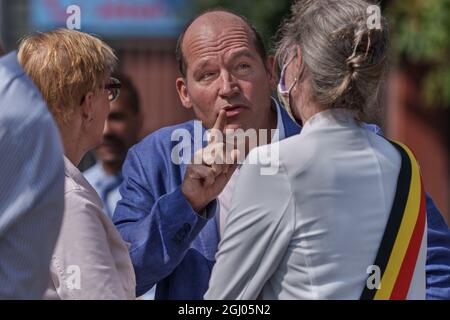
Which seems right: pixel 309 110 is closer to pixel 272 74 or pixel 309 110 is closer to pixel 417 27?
pixel 272 74

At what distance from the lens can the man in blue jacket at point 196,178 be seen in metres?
3.45

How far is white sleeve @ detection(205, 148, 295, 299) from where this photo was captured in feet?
9.34

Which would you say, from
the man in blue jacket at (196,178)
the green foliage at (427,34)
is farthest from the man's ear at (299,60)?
the green foliage at (427,34)

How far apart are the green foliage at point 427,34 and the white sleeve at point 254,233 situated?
333 inches

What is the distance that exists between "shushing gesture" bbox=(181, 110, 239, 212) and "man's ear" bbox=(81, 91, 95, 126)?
1.07 ft

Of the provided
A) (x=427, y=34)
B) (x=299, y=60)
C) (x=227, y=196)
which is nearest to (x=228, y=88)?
(x=227, y=196)

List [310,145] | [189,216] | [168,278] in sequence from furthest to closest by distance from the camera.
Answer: [168,278], [189,216], [310,145]

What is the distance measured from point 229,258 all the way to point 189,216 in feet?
1.74

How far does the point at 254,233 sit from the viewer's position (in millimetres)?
2855

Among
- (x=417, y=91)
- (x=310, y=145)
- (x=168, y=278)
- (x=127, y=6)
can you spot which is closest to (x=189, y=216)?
(x=168, y=278)

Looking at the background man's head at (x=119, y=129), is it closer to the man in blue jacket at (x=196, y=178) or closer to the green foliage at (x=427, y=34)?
the man in blue jacket at (x=196, y=178)

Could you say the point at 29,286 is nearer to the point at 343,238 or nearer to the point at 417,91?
the point at 343,238

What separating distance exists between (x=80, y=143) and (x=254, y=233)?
2.50ft
